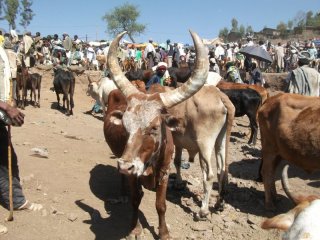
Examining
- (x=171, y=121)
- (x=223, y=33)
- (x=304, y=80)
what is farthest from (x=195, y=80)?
(x=223, y=33)

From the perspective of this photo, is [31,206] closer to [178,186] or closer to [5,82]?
[5,82]

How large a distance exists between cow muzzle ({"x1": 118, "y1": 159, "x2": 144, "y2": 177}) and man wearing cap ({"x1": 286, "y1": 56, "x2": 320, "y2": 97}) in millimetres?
5442

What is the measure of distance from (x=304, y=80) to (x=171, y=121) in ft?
16.2

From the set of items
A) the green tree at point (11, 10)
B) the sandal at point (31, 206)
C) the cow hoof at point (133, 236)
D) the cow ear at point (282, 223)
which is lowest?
the cow hoof at point (133, 236)

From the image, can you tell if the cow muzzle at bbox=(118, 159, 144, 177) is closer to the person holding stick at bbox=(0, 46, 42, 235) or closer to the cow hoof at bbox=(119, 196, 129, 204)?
the person holding stick at bbox=(0, 46, 42, 235)

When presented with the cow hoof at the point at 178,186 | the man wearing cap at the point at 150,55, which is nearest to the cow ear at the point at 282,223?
the cow hoof at the point at 178,186

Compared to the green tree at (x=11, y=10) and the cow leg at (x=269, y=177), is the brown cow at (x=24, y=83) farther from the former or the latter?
the green tree at (x=11, y=10)

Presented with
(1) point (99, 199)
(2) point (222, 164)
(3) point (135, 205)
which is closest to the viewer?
(3) point (135, 205)

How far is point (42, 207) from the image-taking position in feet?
16.8

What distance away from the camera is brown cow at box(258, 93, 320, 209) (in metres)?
5.55

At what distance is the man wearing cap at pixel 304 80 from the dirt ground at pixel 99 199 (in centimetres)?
170

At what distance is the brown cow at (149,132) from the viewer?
3975 millimetres

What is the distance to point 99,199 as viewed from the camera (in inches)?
231

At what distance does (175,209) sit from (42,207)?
6.54 ft
